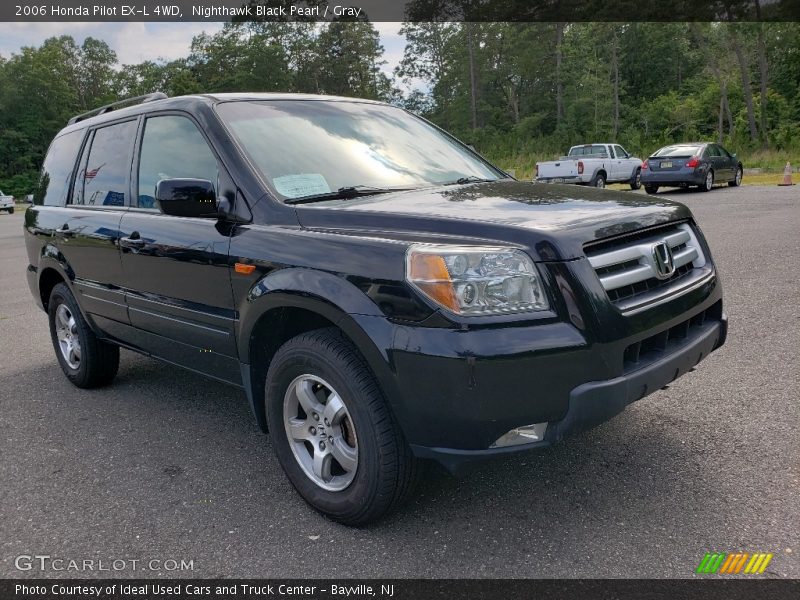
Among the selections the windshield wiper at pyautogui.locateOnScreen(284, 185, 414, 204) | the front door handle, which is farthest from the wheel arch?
the front door handle

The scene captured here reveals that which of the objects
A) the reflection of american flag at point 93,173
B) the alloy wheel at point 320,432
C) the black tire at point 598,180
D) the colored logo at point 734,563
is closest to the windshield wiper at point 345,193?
the alloy wheel at point 320,432

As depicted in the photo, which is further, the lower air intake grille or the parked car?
the parked car

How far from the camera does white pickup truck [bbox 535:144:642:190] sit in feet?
74.8

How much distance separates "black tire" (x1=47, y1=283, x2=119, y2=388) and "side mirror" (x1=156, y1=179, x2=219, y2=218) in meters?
1.94

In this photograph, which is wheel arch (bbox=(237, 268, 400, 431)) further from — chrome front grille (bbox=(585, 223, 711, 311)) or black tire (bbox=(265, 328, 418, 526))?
chrome front grille (bbox=(585, 223, 711, 311))

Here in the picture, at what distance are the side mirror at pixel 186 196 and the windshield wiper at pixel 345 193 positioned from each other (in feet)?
1.27

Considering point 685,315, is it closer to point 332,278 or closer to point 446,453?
point 446,453

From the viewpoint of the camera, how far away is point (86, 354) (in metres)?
4.76

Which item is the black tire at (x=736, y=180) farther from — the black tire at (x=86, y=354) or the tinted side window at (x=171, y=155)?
the tinted side window at (x=171, y=155)

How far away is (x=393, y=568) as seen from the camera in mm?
2572

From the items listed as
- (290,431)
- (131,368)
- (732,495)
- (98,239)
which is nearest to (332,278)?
(290,431)

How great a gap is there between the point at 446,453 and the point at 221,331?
56.8 inches

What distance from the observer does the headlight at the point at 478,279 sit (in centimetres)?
243

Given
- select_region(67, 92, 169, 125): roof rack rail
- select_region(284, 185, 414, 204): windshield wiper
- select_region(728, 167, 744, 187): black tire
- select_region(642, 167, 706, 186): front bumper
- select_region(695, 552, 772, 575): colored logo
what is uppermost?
select_region(67, 92, 169, 125): roof rack rail
